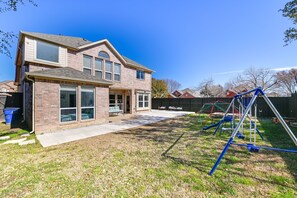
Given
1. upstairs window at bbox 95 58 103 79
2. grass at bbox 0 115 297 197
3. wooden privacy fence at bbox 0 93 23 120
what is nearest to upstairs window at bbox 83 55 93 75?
upstairs window at bbox 95 58 103 79

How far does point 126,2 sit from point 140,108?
1066 centimetres

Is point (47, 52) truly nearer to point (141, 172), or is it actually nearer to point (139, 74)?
point (139, 74)

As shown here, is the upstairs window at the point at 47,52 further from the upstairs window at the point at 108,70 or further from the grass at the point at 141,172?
the grass at the point at 141,172

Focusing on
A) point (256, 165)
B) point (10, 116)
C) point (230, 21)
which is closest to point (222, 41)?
point (230, 21)

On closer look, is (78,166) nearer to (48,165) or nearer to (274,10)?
(48,165)

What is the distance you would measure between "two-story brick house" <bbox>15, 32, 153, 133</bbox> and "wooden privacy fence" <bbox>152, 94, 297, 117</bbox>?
949 centimetres

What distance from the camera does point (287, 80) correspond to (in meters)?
31.1

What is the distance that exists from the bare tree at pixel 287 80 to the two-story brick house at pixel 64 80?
37909 mm

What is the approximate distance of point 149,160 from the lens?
3.93m

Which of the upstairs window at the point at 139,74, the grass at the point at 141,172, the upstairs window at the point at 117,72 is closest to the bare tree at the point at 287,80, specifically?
the upstairs window at the point at 139,74

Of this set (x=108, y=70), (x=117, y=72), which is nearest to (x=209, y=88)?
(x=117, y=72)

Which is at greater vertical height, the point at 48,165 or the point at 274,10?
the point at 274,10

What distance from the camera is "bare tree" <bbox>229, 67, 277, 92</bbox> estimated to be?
31.0 m

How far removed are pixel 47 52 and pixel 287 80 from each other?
45.7 metres
